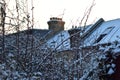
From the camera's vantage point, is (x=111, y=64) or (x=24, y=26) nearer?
(x=111, y=64)

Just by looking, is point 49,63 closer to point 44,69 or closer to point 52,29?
point 44,69

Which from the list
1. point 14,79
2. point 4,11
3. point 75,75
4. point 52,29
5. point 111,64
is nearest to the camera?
point 111,64

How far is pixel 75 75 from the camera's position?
287 inches

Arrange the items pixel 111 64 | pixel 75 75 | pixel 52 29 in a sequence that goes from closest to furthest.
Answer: pixel 111 64
pixel 75 75
pixel 52 29

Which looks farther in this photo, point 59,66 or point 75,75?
point 59,66

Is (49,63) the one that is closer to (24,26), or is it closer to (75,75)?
(75,75)

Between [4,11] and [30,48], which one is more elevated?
[4,11]

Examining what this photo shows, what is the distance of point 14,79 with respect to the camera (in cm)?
686

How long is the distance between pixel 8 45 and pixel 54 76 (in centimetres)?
113

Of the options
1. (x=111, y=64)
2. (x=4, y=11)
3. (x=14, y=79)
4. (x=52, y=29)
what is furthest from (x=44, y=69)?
(x=52, y=29)

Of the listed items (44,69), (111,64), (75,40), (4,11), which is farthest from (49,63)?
(111,64)

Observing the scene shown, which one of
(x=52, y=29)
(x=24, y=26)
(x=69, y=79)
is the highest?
(x=52, y=29)

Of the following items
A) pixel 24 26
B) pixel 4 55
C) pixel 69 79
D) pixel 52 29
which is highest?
pixel 52 29

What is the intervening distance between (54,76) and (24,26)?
1322 millimetres
